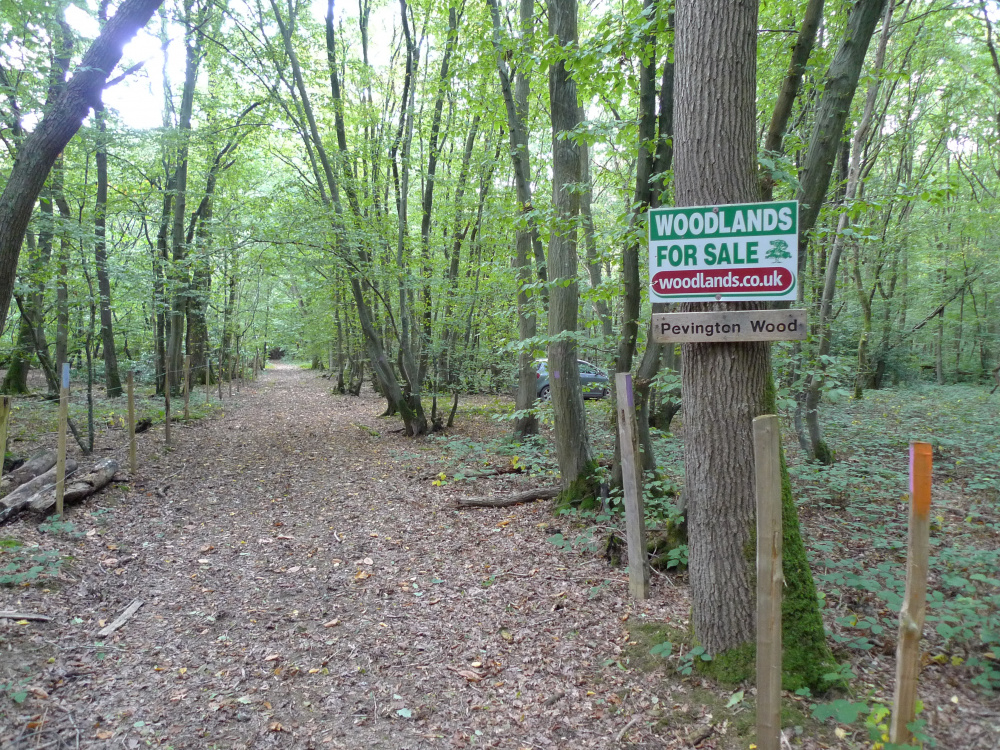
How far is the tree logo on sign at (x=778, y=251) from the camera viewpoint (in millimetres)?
2520

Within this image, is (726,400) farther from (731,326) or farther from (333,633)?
(333,633)

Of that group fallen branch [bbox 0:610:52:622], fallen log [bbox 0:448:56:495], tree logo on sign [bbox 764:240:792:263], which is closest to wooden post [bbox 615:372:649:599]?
tree logo on sign [bbox 764:240:792:263]

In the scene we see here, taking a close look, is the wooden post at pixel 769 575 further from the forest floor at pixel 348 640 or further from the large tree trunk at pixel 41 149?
the large tree trunk at pixel 41 149

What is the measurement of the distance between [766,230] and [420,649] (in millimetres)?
3277

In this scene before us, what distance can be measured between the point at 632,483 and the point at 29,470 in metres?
7.01

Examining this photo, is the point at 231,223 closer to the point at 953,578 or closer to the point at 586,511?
the point at 586,511

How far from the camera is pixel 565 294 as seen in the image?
5980mm

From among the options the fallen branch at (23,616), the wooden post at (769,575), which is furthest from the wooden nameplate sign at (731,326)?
the fallen branch at (23,616)

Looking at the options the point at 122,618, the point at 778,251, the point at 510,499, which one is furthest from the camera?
the point at 510,499

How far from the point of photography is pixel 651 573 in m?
4.31

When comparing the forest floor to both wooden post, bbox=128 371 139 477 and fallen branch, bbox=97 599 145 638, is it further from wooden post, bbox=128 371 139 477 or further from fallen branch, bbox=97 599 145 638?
wooden post, bbox=128 371 139 477

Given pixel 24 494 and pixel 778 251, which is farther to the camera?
pixel 24 494

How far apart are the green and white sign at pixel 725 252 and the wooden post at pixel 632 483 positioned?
120 centimetres

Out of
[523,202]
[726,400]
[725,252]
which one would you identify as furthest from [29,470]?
[725,252]
